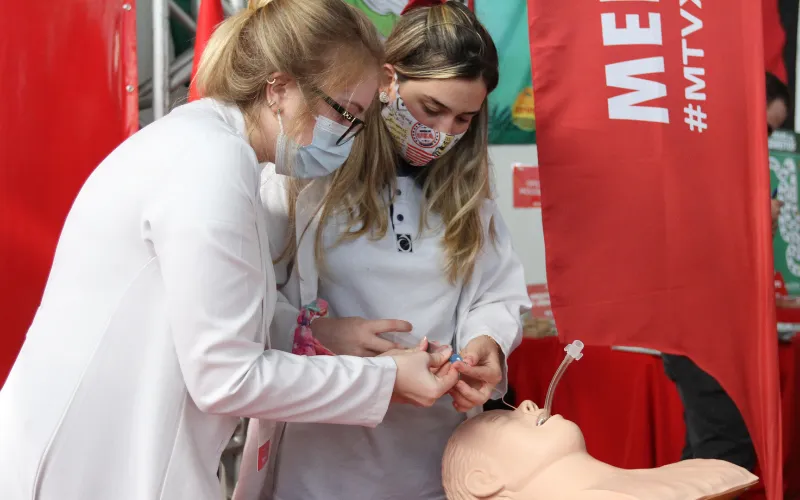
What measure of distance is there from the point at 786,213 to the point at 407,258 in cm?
231

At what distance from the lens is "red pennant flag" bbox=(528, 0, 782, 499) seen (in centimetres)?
164

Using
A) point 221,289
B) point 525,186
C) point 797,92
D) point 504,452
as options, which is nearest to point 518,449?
point 504,452

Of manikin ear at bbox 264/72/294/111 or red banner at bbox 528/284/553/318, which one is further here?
red banner at bbox 528/284/553/318

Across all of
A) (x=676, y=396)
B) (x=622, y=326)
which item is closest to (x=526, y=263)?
(x=676, y=396)

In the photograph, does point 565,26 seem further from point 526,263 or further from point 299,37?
point 526,263

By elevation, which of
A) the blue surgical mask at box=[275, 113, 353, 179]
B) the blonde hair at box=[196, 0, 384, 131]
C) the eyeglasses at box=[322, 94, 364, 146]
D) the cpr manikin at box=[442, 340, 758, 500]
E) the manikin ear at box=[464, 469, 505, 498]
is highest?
the blonde hair at box=[196, 0, 384, 131]

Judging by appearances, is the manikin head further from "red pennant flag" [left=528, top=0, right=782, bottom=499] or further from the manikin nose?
"red pennant flag" [left=528, top=0, right=782, bottom=499]

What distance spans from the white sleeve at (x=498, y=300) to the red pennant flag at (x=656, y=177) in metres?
0.09

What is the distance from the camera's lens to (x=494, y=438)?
142 centimetres

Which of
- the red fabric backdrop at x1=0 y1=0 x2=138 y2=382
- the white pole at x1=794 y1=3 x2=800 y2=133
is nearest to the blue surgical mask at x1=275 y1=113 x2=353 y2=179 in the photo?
the red fabric backdrop at x1=0 y1=0 x2=138 y2=382

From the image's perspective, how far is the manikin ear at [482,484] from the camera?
1.36m

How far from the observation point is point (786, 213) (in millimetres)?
3283

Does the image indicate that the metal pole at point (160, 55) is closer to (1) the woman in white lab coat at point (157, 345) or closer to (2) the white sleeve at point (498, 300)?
(2) the white sleeve at point (498, 300)

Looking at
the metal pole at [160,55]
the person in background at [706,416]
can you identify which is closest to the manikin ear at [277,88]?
the metal pole at [160,55]
